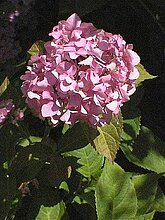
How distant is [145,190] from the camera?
2074mm

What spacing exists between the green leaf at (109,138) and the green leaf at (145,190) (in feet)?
0.94

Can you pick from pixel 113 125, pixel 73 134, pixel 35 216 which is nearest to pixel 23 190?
pixel 35 216

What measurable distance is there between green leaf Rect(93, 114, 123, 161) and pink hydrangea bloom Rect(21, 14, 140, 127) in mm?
79

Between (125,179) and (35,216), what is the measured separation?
0.27 m

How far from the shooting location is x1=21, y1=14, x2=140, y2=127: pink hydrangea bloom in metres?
1.72

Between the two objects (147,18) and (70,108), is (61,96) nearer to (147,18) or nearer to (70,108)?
(70,108)

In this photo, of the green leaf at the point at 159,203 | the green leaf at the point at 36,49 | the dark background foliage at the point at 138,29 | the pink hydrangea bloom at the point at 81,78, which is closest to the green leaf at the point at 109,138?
the pink hydrangea bloom at the point at 81,78

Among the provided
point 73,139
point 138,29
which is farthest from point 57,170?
point 138,29

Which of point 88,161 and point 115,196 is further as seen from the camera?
point 88,161

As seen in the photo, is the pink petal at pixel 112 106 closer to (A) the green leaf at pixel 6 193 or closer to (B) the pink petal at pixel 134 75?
(B) the pink petal at pixel 134 75

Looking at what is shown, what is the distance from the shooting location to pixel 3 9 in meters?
2.56

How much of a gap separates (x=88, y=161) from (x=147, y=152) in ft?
0.77

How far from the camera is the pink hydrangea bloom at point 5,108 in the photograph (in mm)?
2018

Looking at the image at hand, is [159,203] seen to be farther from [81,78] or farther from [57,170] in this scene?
[81,78]
